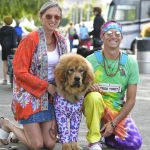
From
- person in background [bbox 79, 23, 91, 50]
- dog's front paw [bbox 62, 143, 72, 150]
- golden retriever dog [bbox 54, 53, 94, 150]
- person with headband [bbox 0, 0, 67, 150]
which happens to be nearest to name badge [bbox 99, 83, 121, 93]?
golden retriever dog [bbox 54, 53, 94, 150]

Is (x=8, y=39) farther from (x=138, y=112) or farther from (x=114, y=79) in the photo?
(x=114, y=79)

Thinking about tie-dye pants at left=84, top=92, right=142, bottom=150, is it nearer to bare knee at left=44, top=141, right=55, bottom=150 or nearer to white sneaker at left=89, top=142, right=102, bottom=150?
white sneaker at left=89, top=142, right=102, bottom=150

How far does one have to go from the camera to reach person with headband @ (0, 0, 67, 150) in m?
6.41

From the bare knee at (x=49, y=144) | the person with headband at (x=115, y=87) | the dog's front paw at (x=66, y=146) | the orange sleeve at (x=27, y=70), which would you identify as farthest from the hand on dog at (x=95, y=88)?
the bare knee at (x=49, y=144)

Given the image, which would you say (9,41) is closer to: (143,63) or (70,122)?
(143,63)

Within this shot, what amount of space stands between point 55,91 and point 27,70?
38 cm

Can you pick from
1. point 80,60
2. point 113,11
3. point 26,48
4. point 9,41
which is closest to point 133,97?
point 80,60

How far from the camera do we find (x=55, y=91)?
6355 millimetres

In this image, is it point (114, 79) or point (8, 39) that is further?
point (8, 39)

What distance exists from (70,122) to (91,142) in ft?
1.04

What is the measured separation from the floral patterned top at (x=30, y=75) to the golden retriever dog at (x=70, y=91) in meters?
0.20

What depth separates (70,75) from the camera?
609 centimetres

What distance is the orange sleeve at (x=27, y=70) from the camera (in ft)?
20.9

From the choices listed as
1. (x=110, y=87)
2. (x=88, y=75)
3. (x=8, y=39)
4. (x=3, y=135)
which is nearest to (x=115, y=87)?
(x=110, y=87)
